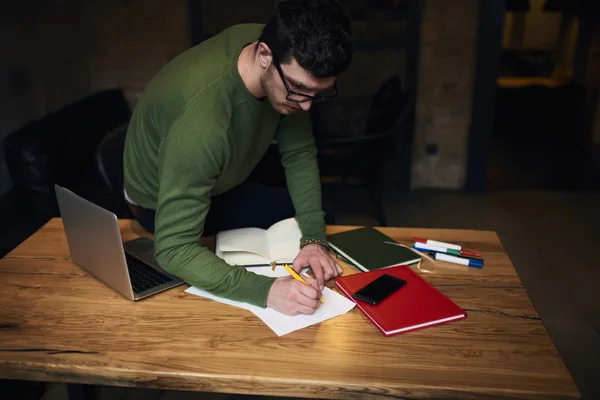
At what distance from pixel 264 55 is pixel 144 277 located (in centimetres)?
63

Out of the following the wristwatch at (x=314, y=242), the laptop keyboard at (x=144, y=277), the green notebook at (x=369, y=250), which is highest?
the wristwatch at (x=314, y=242)

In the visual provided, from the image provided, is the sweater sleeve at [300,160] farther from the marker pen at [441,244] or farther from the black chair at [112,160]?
the black chair at [112,160]

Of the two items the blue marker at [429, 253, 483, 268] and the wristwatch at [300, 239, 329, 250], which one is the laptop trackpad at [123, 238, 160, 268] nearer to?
Result: the wristwatch at [300, 239, 329, 250]

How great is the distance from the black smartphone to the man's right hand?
4.4 inches

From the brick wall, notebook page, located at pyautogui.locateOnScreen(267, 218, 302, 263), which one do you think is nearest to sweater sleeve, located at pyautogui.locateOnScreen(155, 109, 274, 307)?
notebook page, located at pyautogui.locateOnScreen(267, 218, 302, 263)

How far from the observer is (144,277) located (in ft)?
4.84

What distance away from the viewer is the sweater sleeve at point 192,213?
4.43 feet

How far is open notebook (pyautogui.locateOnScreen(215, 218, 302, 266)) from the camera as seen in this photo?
1.55 m

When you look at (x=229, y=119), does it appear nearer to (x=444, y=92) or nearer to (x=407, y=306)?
(x=407, y=306)

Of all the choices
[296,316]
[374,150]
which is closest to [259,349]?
[296,316]

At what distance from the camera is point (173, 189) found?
1353 mm

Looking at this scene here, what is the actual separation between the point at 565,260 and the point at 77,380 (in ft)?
9.26

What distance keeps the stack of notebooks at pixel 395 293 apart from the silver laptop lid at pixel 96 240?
0.53 metres

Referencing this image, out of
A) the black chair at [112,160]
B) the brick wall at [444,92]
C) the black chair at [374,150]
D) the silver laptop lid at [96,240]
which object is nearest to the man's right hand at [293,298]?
the silver laptop lid at [96,240]
